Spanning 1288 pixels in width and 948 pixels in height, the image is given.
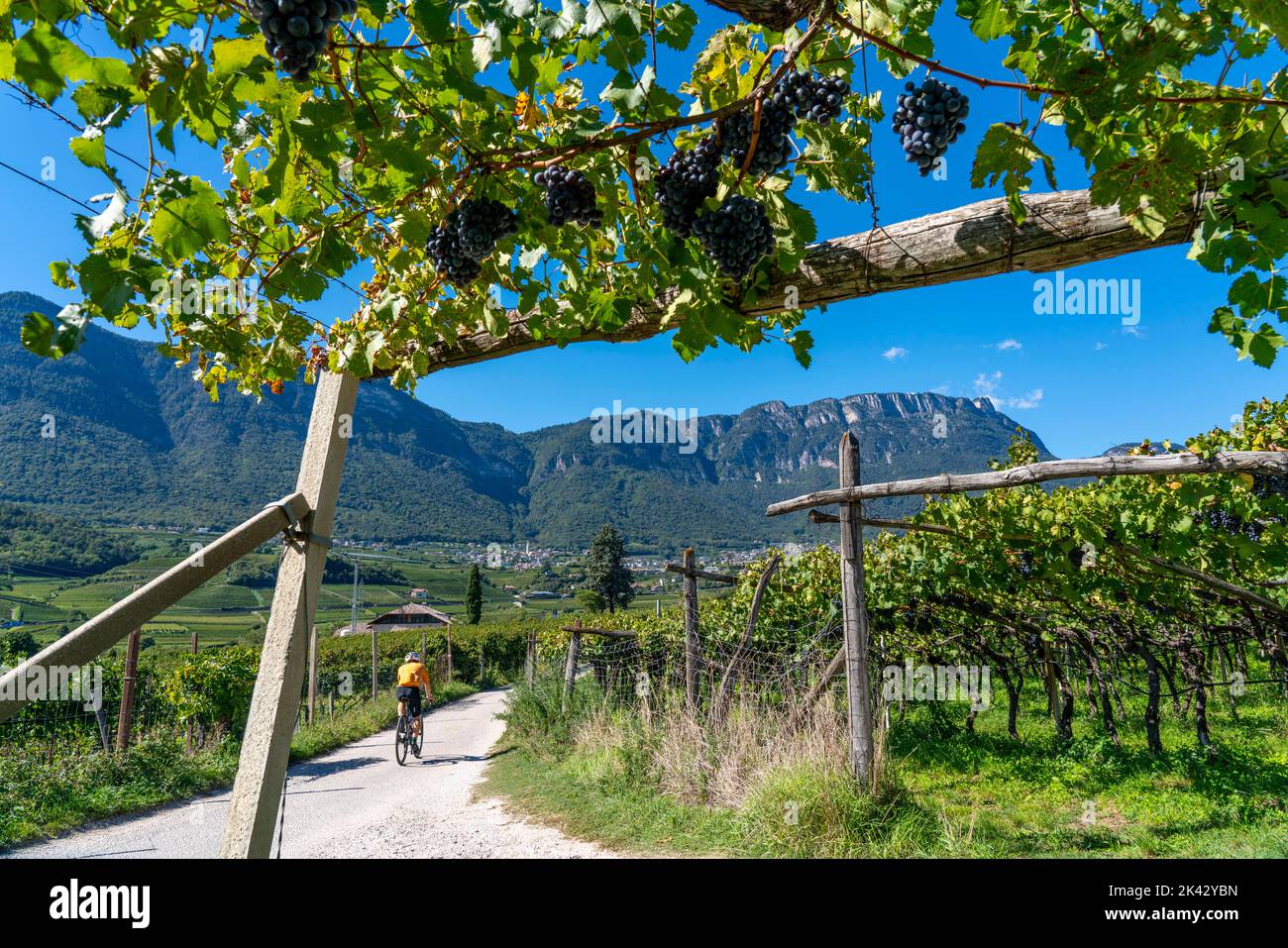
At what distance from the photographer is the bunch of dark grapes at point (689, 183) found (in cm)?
155

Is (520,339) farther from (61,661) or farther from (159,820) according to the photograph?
(159,820)

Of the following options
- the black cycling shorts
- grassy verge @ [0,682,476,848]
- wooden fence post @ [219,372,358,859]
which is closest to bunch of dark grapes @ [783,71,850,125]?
wooden fence post @ [219,372,358,859]

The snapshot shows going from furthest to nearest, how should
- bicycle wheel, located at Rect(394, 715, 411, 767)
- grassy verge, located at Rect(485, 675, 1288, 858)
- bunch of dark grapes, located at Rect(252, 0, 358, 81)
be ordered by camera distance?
1. bicycle wheel, located at Rect(394, 715, 411, 767)
2. grassy verge, located at Rect(485, 675, 1288, 858)
3. bunch of dark grapes, located at Rect(252, 0, 358, 81)

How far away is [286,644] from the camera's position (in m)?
2.17

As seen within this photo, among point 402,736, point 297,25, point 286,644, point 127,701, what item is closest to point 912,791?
point 286,644

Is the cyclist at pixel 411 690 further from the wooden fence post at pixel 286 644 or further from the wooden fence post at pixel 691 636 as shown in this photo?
the wooden fence post at pixel 286 644

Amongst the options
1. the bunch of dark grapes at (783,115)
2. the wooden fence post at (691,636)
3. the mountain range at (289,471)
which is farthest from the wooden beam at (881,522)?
the mountain range at (289,471)

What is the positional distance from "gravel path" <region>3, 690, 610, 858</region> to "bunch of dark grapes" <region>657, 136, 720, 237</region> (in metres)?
4.97

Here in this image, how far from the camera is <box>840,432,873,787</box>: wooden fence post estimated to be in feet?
15.4

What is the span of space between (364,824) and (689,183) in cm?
746

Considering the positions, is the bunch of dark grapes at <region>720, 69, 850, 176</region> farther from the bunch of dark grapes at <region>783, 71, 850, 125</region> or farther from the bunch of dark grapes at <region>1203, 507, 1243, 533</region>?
→ the bunch of dark grapes at <region>1203, 507, 1243, 533</region>

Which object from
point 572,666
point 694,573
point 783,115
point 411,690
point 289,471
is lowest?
point 411,690

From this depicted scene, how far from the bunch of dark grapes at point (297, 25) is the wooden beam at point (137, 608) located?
116 centimetres

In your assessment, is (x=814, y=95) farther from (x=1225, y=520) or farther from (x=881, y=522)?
(x=1225, y=520)
